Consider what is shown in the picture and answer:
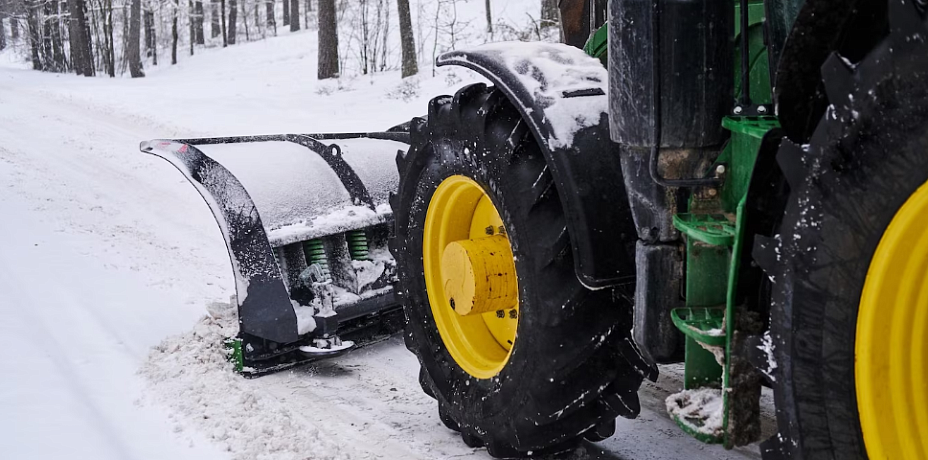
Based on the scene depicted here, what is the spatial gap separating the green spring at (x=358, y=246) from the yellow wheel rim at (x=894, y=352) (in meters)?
3.08

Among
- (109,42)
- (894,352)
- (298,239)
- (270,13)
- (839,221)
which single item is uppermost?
(839,221)

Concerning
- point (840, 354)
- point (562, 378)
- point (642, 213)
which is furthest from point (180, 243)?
point (840, 354)

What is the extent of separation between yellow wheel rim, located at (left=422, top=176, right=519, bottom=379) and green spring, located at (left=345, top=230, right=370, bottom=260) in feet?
3.88

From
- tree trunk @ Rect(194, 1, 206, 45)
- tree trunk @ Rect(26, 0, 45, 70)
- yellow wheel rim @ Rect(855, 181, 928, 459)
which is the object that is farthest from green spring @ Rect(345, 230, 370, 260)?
tree trunk @ Rect(194, 1, 206, 45)

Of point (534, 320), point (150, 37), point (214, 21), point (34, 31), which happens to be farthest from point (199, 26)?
point (534, 320)

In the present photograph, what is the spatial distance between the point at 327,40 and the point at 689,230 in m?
16.7

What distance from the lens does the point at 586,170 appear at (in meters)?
2.16

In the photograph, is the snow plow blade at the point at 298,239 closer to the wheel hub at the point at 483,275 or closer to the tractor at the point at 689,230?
the tractor at the point at 689,230

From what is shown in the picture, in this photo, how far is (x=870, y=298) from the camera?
4.33 ft

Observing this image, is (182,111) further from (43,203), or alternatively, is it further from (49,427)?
(49,427)

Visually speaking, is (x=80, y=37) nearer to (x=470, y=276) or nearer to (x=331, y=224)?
(x=331, y=224)

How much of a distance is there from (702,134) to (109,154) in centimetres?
967

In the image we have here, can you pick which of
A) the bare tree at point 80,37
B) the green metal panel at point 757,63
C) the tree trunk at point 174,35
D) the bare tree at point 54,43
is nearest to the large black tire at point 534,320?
the green metal panel at point 757,63

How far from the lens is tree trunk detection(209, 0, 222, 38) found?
47.8 m
